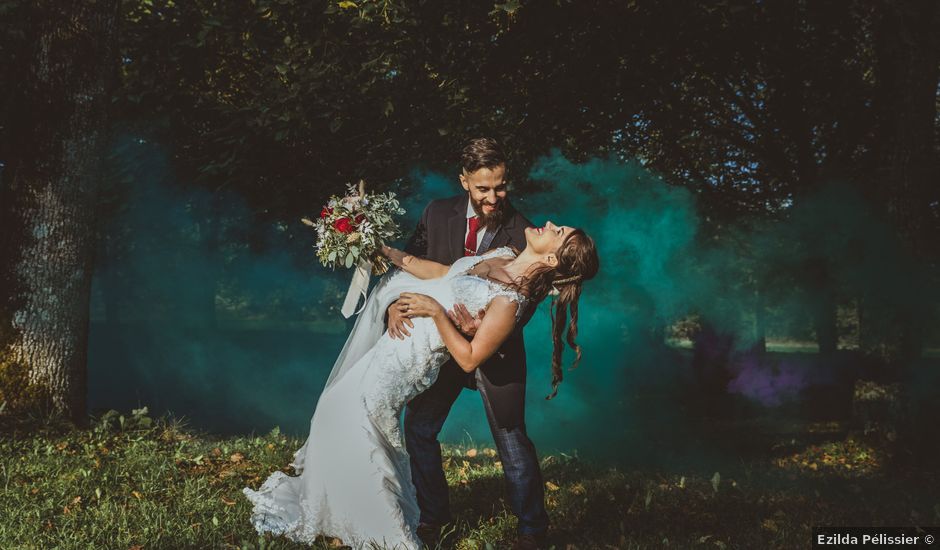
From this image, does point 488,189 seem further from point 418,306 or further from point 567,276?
point 418,306

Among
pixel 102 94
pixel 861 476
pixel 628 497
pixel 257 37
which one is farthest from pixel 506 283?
pixel 861 476

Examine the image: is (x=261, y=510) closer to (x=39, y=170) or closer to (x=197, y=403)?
(x=39, y=170)

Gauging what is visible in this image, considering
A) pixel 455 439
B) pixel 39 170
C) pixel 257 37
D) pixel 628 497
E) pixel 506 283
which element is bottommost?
pixel 455 439

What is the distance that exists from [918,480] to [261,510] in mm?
7972

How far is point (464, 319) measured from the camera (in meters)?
4.13

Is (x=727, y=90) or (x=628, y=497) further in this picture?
(x=727, y=90)

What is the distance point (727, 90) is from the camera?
40.8ft

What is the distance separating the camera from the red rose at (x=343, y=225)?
466 cm

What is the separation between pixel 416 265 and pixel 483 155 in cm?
86

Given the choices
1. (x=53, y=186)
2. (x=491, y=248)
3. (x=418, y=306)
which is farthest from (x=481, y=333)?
(x=53, y=186)

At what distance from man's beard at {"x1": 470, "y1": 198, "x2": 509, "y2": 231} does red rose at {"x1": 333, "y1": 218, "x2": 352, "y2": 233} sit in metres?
0.87

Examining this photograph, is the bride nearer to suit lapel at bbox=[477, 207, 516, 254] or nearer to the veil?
the veil

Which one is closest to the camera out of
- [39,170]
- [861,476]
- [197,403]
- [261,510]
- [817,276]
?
[261,510]

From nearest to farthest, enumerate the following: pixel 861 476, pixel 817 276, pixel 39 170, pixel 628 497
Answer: pixel 628 497, pixel 39 170, pixel 861 476, pixel 817 276
